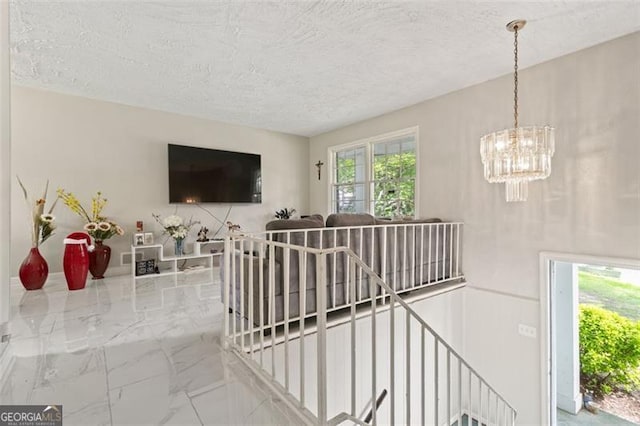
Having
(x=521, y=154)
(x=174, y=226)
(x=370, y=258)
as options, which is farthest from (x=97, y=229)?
(x=521, y=154)

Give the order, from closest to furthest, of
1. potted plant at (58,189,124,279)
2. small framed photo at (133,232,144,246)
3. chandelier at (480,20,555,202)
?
chandelier at (480,20,555,202), potted plant at (58,189,124,279), small framed photo at (133,232,144,246)

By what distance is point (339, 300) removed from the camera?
2.70 metres

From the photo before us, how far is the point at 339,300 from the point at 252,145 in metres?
3.83

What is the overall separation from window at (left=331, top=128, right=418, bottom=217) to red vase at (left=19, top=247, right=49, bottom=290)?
14.6 ft

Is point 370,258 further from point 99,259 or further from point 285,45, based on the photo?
point 99,259

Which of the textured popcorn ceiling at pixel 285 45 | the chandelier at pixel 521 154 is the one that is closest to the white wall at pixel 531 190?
the textured popcorn ceiling at pixel 285 45

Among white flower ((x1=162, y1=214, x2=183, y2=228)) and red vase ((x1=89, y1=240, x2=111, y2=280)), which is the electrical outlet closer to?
white flower ((x1=162, y1=214, x2=183, y2=228))

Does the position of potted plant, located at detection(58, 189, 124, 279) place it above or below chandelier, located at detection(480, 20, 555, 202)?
below

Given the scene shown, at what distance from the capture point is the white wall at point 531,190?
2.66m

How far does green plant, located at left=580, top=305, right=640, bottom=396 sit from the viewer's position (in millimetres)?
3352

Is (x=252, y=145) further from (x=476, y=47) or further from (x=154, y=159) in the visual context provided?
(x=476, y=47)

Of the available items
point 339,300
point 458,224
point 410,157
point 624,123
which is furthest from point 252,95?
point 624,123

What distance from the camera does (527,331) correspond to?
10.7ft

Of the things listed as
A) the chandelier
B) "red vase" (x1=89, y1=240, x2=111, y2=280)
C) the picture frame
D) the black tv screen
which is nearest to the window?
the black tv screen
